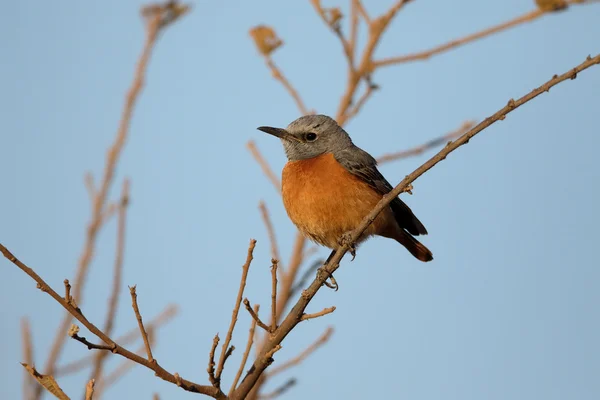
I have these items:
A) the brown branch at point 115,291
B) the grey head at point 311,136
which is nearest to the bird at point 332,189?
the grey head at point 311,136

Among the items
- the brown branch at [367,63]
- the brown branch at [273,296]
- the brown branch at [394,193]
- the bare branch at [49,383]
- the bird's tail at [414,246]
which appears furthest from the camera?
the bird's tail at [414,246]

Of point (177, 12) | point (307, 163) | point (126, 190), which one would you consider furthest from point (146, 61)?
point (307, 163)

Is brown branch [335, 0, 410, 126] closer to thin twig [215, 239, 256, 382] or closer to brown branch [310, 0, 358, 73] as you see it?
brown branch [310, 0, 358, 73]

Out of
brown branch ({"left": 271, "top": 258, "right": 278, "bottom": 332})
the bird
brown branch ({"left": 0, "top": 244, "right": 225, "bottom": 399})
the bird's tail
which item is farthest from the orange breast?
brown branch ({"left": 0, "top": 244, "right": 225, "bottom": 399})

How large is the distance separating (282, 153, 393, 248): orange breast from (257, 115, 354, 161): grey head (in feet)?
1.02

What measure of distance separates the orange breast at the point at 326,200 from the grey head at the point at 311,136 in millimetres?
311

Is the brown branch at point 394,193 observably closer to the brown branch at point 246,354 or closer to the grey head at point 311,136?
the brown branch at point 246,354

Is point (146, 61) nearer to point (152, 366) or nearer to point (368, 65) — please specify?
point (368, 65)

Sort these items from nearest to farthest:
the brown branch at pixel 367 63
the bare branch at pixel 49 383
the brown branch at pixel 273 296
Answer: the bare branch at pixel 49 383
the brown branch at pixel 273 296
the brown branch at pixel 367 63

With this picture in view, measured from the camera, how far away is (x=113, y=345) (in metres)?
2.93

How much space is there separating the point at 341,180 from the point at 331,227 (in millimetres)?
454

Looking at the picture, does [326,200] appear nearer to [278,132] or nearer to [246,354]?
[278,132]

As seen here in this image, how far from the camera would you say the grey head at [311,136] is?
23.6 ft

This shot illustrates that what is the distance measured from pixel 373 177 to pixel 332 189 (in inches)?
27.6
